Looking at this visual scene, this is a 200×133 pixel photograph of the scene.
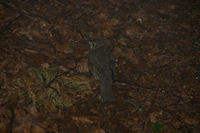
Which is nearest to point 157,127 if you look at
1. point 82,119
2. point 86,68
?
point 82,119

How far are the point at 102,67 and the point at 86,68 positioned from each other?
45 cm

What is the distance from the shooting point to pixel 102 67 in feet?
10.6

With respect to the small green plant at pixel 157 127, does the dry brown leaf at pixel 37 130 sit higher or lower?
higher

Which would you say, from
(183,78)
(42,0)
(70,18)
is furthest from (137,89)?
(42,0)

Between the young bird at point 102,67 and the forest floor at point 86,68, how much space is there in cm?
15

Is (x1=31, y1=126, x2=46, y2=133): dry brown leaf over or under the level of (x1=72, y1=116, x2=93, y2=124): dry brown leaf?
under

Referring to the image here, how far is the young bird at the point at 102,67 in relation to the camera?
9.91 feet

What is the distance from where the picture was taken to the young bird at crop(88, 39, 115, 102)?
302cm

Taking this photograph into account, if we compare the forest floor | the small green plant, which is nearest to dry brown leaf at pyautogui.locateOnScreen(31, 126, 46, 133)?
the forest floor

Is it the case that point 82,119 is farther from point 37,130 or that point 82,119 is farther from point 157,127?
point 157,127

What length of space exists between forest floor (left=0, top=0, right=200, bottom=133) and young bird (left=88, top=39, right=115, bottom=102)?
0.15 meters

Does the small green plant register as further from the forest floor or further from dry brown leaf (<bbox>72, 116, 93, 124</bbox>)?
dry brown leaf (<bbox>72, 116, 93, 124</bbox>)

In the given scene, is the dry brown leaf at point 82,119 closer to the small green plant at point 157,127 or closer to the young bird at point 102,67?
the young bird at point 102,67

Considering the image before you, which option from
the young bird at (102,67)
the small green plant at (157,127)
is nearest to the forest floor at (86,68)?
the small green plant at (157,127)
